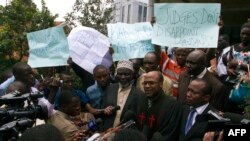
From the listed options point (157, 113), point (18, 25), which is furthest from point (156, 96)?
point (18, 25)

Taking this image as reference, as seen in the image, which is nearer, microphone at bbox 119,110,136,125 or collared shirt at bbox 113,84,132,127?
microphone at bbox 119,110,136,125

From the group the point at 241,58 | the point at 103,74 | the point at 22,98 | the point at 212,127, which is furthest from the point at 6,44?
the point at 212,127

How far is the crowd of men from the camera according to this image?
171 inches

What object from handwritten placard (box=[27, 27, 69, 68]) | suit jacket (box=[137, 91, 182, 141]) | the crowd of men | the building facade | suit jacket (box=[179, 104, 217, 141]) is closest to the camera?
suit jacket (box=[179, 104, 217, 141])

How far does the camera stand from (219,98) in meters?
4.89

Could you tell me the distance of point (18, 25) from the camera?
1413cm

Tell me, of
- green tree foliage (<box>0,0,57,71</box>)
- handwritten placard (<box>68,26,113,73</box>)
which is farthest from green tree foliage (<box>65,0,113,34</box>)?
handwritten placard (<box>68,26,113,73</box>)

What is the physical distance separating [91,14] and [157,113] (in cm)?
1400

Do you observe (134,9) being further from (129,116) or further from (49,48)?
(129,116)

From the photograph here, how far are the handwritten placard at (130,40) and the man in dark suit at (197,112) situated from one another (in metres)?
2.07

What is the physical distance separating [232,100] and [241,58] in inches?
24.5

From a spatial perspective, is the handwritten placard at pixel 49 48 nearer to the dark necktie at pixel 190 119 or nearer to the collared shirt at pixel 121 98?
the collared shirt at pixel 121 98

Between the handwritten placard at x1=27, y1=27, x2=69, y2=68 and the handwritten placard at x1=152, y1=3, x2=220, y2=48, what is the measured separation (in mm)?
1291

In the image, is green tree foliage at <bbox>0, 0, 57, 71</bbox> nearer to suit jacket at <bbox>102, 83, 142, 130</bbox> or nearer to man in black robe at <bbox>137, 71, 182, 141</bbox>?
suit jacket at <bbox>102, 83, 142, 130</bbox>
